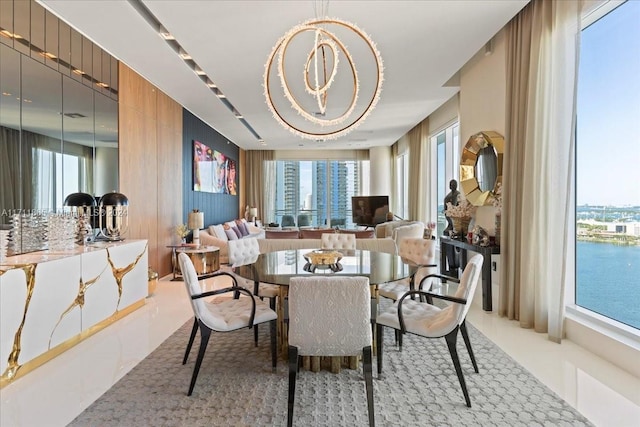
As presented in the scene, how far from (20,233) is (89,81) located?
187 centimetres

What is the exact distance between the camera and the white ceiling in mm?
3133

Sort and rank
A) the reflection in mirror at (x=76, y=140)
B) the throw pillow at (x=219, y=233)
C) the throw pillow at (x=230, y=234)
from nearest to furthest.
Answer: the reflection in mirror at (x=76, y=140)
the throw pillow at (x=219, y=233)
the throw pillow at (x=230, y=234)

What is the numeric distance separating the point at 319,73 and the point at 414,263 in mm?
2878

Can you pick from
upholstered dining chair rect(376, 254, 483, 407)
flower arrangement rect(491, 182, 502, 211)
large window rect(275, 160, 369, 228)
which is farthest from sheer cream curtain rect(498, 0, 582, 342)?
large window rect(275, 160, 369, 228)

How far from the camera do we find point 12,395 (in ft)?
7.25

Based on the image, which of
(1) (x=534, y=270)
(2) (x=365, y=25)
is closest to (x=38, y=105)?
(2) (x=365, y=25)

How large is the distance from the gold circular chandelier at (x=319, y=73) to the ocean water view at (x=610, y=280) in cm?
228

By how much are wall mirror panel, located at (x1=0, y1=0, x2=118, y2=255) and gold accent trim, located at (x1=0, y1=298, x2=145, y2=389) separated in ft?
2.84

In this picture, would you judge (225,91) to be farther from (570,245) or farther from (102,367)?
(570,245)

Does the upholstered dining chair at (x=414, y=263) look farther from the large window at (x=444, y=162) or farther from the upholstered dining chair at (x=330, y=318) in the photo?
the large window at (x=444, y=162)

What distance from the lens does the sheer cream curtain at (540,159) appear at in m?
2.99

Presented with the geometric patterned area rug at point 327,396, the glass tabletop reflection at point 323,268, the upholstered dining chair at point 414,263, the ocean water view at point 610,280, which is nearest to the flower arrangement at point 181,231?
the glass tabletop reflection at point 323,268

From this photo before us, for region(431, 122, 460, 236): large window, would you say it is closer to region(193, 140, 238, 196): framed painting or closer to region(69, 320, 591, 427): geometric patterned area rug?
region(69, 320, 591, 427): geometric patterned area rug

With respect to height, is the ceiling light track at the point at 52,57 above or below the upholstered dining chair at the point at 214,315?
above
